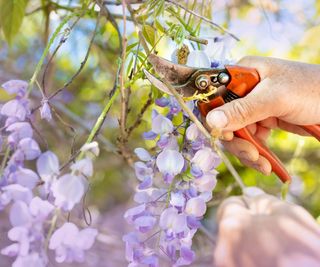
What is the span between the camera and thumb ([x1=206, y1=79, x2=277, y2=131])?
2.28ft

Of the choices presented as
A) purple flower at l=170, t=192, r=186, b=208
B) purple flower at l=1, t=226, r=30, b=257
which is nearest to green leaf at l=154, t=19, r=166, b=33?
purple flower at l=170, t=192, r=186, b=208

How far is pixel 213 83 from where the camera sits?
750 millimetres

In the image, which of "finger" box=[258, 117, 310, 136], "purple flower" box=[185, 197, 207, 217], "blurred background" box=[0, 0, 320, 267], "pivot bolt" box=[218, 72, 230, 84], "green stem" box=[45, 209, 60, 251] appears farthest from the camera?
"blurred background" box=[0, 0, 320, 267]

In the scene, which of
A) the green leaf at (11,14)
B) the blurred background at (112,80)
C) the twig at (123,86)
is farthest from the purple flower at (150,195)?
the blurred background at (112,80)

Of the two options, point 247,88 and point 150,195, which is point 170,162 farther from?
point 247,88

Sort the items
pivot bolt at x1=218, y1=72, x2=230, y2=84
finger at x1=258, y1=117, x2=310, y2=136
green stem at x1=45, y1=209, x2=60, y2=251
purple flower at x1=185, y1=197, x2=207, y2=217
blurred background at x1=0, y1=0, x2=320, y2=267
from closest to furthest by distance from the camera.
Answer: green stem at x1=45, y1=209, x2=60, y2=251, purple flower at x1=185, y1=197, x2=207, y2=217, pivot bolt at x1=218, y1=72, x2=230, y2=84, finger at x1=258, y1=117, x2=310, y2=136, blurred background at x1=0, y1=0, x2=320, y2=267

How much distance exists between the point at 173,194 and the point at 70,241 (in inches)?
5.5

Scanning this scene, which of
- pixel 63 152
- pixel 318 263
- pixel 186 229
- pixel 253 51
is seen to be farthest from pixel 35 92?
pixel 318 263

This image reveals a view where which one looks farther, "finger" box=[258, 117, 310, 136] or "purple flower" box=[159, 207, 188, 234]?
"finger" box=[258, 117, 310, 136]

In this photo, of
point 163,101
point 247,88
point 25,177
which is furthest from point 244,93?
point 25,177

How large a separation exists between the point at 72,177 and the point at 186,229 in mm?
155

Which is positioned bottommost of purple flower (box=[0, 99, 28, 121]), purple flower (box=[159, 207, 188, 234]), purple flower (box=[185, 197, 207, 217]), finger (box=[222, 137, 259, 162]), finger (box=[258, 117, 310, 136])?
finger (box=[258, 117, 310, 136])

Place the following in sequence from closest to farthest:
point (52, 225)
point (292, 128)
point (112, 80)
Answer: point (52, 225) < point (292, 128) < point (112, 80)

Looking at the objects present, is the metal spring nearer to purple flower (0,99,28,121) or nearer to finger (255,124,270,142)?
finger (255,124,270,142)
